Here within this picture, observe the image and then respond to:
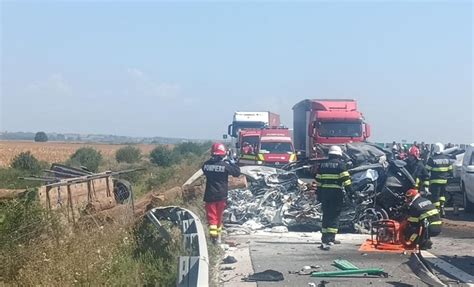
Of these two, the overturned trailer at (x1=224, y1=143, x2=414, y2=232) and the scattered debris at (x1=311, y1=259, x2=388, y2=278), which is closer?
the scattered debris at (x1=311, y1=259, x2=388, y2=278)

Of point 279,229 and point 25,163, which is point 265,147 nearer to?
point 25,163

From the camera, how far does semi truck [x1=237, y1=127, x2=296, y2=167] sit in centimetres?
3064

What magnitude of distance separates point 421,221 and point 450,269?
0.81 metres

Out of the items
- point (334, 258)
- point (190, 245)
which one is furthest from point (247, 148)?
point (190, 245)

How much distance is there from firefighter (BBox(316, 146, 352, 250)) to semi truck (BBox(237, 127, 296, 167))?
1893 centimetres

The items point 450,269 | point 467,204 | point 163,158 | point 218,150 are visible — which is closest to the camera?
point 450,269

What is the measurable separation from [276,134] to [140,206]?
742 inches

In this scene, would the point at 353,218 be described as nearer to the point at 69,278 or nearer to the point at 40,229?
the point at 40,229

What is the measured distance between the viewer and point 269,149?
103 feet

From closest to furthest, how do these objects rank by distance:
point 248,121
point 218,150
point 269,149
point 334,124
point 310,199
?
point 218,150, point 310,199, point 334,124, point 269,149, point 248,121

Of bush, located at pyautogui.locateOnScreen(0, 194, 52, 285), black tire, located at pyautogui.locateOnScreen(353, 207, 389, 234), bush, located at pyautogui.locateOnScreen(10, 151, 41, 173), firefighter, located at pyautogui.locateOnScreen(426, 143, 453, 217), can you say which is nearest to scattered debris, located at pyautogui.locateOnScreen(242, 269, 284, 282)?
bush, located at pyautogui.locateOnScreen(0, 194, 52, 285)

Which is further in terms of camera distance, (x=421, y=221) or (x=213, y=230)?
(x=213, y=230)

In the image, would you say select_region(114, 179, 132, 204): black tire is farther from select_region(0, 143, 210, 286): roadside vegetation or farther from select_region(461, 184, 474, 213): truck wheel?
select_region(461, 184, 474, 213): truck wheel

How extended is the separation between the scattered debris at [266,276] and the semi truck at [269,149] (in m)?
21.3
